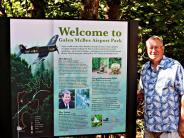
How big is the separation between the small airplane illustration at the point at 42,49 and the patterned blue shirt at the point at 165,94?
114 cm

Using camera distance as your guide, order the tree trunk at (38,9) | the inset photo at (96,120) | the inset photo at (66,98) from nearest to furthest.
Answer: the inset photo at (66,98), the inset photo at (96,120), the tree trunk at (38,9)

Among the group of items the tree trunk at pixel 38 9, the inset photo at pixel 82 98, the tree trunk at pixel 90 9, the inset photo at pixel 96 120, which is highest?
the tree trunk at pixel 38 9

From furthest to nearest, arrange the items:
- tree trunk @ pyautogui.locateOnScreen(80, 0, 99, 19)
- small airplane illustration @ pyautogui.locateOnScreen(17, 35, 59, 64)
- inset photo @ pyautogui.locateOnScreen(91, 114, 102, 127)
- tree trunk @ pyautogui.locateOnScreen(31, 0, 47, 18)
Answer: tree trunk @ pyautogui.locateOnScreen(31, 0, 47, 18) → tree trunk @ pyautogui.locateOnScreen(80, 0, 99, 19) → inset photo @ pyautogui.locateOnScreen(91, 114, 102, 127) → small airplane illustration @ pyautogui.locateOnScreen(17, 35, 59, 64)

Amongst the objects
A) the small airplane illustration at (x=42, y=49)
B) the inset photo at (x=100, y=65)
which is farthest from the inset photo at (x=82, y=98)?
the small airplane illustration at (x=42, y=49)

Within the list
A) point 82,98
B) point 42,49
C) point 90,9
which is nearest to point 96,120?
point 82,98

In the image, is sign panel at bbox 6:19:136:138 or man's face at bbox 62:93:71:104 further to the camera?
man's face at bbox 62:93:71:104

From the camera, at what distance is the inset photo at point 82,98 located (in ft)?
17.2

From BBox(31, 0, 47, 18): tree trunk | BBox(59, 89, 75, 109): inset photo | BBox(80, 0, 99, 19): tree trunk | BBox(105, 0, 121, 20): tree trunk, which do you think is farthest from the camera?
BBox(105, 0, 121, 20): tree trunk

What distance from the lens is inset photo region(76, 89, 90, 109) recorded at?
5.25 metres

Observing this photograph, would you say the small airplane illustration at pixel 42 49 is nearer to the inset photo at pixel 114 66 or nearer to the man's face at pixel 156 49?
the inset photo at pixel 114 66

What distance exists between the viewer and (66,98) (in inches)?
205

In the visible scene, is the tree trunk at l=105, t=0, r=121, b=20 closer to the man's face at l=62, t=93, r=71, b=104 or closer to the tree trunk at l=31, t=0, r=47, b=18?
the tree trunk at l=31, t=0, r=47, b=18

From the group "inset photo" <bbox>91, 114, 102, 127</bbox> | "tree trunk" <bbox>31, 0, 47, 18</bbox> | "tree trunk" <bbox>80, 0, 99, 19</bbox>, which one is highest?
"tree trunk" <bbox>31, 0, 47, 18</bbox>

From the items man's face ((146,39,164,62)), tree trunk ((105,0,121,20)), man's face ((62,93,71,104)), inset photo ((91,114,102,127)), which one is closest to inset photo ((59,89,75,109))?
man's face ((62,93,71,104))
